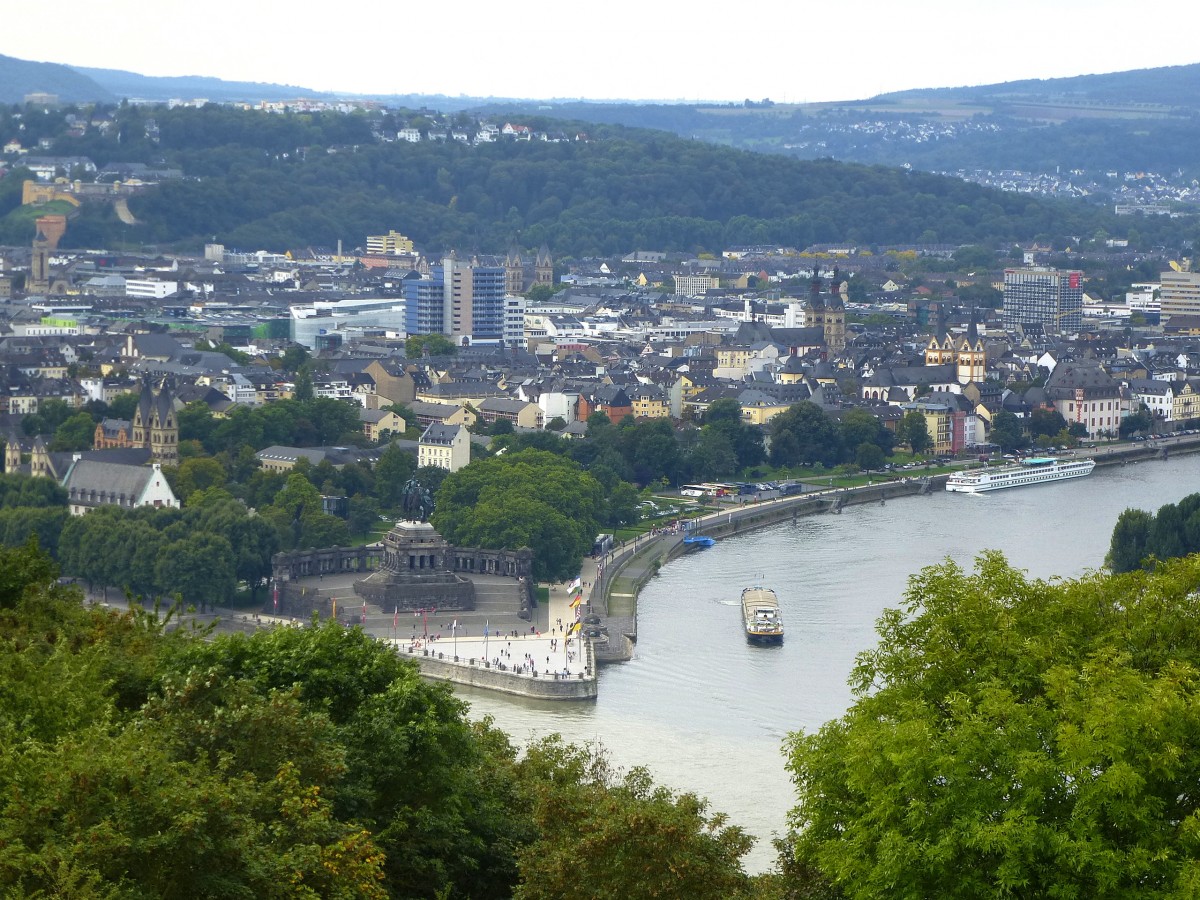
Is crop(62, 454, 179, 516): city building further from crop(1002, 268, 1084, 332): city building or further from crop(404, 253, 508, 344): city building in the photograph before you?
crop(1002, 268, 1084, 332): city building

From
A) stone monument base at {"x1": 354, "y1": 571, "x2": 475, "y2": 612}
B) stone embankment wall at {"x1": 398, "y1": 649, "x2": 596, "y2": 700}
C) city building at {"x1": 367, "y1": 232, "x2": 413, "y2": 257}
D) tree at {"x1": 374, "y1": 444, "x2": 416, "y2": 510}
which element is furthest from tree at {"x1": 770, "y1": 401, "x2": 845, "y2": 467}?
city building at {"x1": 367, "y1": 232, "x2": 413, "y2": 257}

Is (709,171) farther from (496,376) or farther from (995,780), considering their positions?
(995,780)

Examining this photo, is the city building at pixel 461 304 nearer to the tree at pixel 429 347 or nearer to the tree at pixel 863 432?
the tree at pixel 429 347

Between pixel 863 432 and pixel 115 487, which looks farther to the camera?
pixel 863 432

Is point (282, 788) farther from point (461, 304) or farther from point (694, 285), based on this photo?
point (694, 285)

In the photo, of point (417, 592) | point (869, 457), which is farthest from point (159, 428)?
point (869, 457)

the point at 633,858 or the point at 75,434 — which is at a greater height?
the point at 633,858

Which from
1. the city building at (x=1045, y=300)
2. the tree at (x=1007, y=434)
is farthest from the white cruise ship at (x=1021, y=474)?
the city building at (x=1045, y=300)
